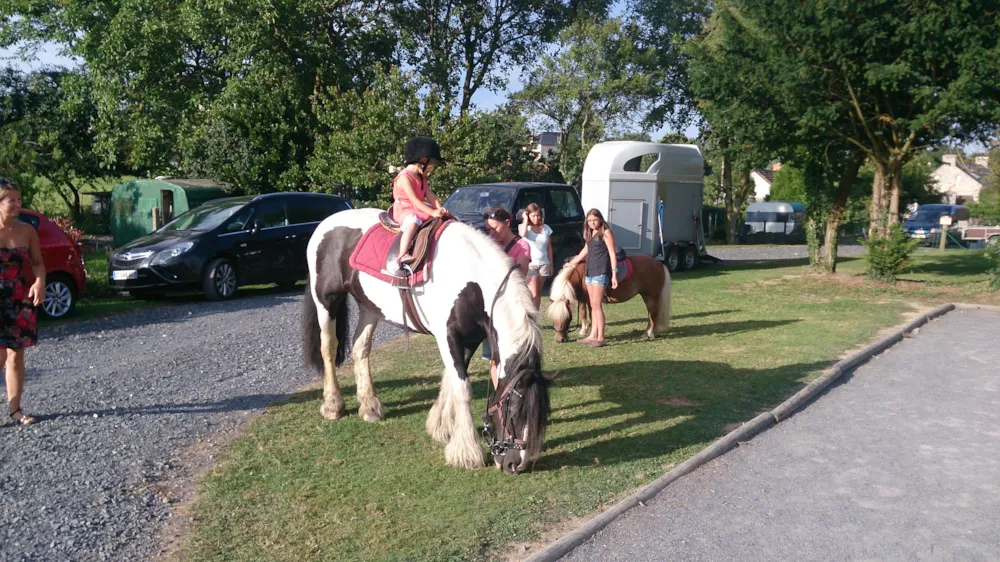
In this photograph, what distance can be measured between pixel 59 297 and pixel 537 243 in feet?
22.4

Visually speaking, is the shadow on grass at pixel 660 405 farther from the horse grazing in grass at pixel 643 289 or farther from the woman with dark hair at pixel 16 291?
the woman with dark hair at pixel 16 291

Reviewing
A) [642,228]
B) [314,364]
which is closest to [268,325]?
[314,364]

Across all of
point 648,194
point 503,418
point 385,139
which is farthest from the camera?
point 385,139

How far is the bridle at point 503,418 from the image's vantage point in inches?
186

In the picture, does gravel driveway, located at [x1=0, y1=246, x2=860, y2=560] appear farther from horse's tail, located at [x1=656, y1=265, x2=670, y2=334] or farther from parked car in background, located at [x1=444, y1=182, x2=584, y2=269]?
parked car in background, located at [x1=444, y1=182, x2=584, y2=269]

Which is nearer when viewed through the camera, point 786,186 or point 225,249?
point 225,249

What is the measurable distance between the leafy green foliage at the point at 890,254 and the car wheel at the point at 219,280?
12.6 m

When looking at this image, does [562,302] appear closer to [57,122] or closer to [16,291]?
[16,291]

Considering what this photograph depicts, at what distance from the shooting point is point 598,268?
930cm

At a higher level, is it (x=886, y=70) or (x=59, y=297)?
(x=886, y=70)

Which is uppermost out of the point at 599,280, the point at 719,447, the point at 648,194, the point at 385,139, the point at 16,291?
the point at 385,139

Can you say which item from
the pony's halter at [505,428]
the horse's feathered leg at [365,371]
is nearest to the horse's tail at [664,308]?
the horse's feathered leg at [365,371]

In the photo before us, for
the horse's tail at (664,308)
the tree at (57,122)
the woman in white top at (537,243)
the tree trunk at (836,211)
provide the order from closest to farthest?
the woman in white top at (537,243) → the horse's tail at (664,308) → the tree trunk at (836,211) → the tree at (57,122)

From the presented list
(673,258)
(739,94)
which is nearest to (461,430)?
(739,94)
